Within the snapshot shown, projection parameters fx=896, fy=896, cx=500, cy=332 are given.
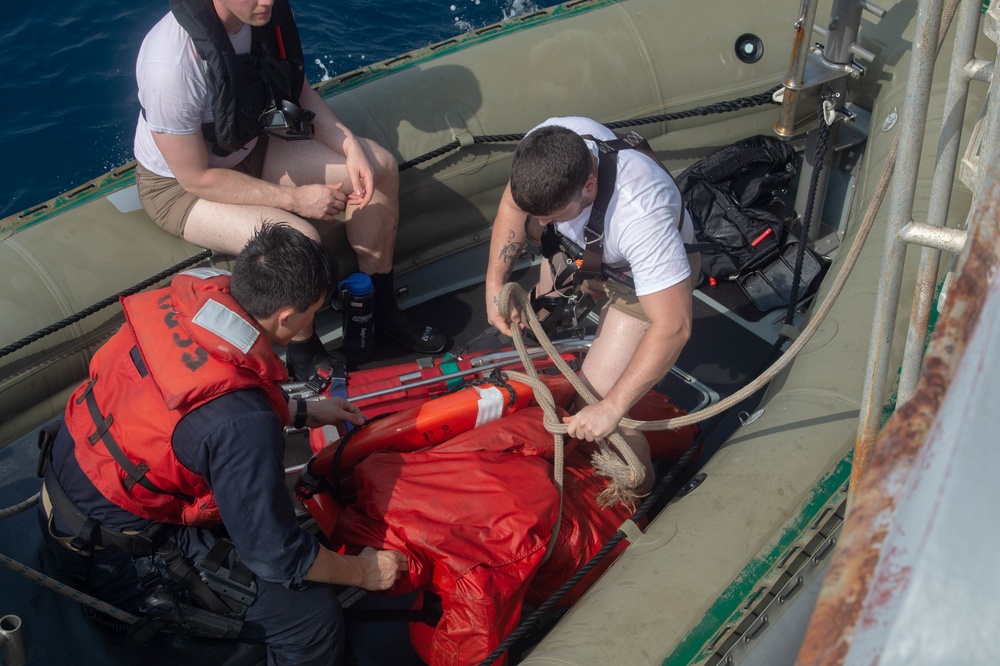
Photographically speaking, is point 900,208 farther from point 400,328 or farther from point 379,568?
point 400,328

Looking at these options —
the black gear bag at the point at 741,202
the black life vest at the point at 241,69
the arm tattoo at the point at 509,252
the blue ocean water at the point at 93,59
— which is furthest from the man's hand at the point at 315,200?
the blue ocean water at the point at 93,59

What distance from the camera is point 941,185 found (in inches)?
55.6

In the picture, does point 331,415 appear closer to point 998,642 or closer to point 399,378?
point 399,378

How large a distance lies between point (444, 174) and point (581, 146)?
1170 mm

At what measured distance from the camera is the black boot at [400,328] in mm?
3225

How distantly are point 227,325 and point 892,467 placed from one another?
1.55 meters

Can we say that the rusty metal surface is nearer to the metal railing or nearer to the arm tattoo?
the metal railing

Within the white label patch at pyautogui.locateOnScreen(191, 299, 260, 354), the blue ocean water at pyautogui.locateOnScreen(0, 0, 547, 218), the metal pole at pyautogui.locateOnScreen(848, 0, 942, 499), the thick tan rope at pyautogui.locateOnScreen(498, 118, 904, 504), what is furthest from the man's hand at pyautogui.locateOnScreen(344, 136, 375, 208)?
the blue ocean water at pyautogui.locateOnScreen(0, 0, 547, 218)

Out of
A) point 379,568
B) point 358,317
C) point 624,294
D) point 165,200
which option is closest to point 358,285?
point 358,317

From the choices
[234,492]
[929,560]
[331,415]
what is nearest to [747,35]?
[331,415]

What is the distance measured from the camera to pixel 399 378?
2.82m

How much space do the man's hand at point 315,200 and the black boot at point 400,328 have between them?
0.43 metres

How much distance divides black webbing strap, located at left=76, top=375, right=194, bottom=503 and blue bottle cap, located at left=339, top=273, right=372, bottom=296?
1099 mm

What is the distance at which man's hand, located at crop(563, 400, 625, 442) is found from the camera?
2.35 m
